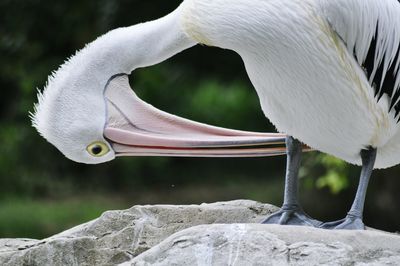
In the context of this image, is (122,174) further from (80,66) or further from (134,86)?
(80,66)

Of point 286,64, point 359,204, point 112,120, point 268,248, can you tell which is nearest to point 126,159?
point 112,120

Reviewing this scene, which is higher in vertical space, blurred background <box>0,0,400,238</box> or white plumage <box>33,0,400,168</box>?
white plumage <box>33,0,400,168</box>

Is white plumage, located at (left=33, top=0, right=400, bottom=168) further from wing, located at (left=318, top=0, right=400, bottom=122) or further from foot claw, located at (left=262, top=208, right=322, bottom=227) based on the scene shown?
foot claw, located at (left=262, top=208, right=322, bottom=227)

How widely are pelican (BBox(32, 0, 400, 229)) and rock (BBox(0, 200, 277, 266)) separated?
→ 246 mm

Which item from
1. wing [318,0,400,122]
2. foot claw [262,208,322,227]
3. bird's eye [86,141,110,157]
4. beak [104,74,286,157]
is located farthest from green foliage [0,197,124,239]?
wing [318,0,400,122]

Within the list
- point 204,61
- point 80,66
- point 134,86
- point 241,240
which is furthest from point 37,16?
point 241,240

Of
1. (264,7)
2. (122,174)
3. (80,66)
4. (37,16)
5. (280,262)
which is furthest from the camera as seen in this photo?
(122,174)

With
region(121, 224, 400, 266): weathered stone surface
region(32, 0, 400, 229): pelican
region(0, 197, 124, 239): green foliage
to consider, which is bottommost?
region(0, 197, 124, 239): green foliage

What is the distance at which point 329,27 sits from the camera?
5.32 metres

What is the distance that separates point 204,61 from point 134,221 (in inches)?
299

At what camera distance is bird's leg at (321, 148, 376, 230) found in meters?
5.47

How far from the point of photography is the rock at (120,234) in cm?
526

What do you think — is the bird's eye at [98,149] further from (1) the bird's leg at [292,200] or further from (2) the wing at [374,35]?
(2) the wing at [374,35]

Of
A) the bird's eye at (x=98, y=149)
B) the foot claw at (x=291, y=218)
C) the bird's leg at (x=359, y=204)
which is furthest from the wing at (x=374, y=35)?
the bird's eye at (x=98, y=149)
